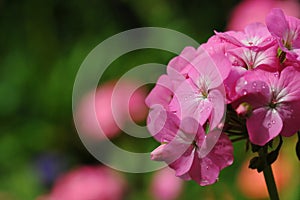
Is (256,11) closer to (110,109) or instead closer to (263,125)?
(110,109)

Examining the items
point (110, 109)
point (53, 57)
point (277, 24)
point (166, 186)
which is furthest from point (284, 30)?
point (53, 57)

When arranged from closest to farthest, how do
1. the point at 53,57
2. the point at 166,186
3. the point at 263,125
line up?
the point at 263,125 < the point at 166,186 < the point at 53,57

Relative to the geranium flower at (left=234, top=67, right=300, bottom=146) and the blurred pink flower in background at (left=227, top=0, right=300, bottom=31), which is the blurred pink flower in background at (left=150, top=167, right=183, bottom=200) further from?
the geranium flower at (left=234, top=67, right=300, bottom=146)

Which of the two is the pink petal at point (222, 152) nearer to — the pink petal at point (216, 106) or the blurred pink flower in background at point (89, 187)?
the pink petal at point (216, 106)

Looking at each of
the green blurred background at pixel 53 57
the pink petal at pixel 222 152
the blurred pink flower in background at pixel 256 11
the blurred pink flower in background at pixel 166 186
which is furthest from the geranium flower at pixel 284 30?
the green blurred background at pixel 53 57

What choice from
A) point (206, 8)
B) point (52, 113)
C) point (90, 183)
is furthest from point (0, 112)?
point (90, 183)

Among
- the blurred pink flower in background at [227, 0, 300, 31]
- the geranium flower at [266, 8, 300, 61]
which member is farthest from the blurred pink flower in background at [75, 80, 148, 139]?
the geranium flower at [266, 8, 300, 61]
